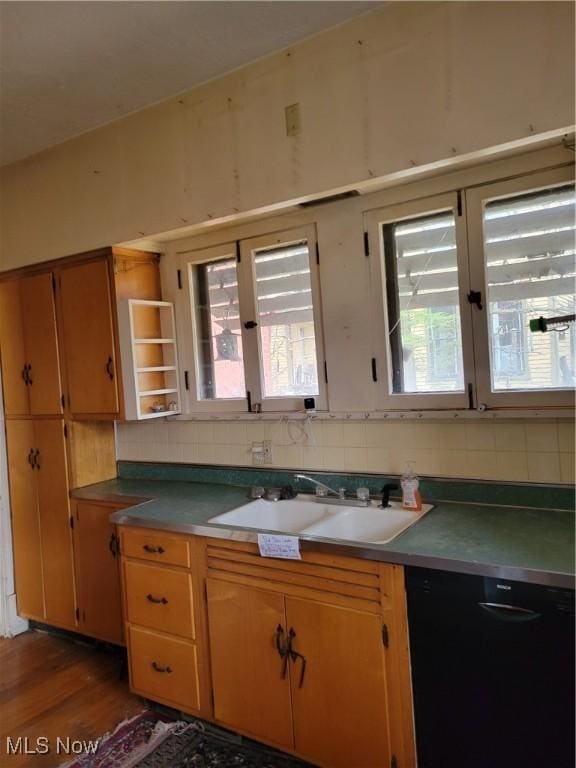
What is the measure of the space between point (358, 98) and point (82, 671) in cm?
304

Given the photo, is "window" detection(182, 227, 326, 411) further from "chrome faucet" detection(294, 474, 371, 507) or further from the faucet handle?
the faucet handle

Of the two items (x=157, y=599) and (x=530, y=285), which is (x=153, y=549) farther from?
(x=530, y=285)

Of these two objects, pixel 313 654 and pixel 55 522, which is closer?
pixel 313 654

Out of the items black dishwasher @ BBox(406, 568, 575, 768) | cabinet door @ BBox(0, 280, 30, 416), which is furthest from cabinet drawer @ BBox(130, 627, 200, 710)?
cabinet door @ BBox(0, 280, 30, 416)

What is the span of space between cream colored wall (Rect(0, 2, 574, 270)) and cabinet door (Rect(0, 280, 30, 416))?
446 mm

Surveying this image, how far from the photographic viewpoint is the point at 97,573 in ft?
9.54

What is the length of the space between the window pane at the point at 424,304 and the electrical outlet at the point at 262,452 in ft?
2.37

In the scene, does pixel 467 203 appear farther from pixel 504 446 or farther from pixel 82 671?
pixel 82 671

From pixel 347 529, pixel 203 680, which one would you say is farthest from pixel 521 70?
pixel 203 680

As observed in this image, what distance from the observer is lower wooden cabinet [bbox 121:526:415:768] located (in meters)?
1.74

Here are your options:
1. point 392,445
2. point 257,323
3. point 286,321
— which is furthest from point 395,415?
point 257,323

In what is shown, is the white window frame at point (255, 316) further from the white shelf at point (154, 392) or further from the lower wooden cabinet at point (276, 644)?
the lower wooden cabinet at point (276, 644)

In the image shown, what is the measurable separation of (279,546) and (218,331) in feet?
4.41

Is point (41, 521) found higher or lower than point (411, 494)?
lower
